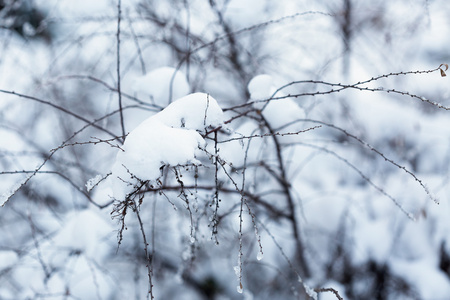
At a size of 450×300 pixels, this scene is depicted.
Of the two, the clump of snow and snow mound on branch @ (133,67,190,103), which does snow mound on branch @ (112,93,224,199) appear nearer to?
snow mound on branch @ (133,67,190,103)

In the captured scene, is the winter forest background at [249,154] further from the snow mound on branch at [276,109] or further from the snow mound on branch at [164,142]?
the snow mound on branch at [164,142]

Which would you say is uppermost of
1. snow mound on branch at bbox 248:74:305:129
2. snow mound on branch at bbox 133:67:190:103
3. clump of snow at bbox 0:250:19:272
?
snow mound on branch at bbox 133:67:190:103

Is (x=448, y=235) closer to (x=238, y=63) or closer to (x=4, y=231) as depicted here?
(x=238, y=63)

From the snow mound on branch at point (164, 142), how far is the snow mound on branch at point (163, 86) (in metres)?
0.42

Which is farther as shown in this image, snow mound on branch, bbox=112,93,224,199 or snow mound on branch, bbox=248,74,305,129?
snow mound on branch, bbox=248,74,305,129

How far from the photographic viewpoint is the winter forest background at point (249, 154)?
1.51 metres

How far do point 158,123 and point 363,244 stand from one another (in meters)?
1.74

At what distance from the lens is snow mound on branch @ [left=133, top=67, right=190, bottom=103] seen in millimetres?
1387

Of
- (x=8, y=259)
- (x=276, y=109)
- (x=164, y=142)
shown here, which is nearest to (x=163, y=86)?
(x=276, y=109)

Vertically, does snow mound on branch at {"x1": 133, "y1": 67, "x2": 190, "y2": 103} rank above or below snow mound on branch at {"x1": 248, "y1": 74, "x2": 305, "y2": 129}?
above

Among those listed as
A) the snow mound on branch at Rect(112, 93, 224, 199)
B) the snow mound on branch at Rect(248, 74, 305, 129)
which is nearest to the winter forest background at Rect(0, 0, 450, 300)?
the snow mound on branch at Rect(248, 74, 305, 129)

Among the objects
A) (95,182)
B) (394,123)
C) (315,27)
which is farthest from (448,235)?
(95,182)

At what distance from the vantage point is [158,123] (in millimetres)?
921

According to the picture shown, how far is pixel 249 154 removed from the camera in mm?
1523
